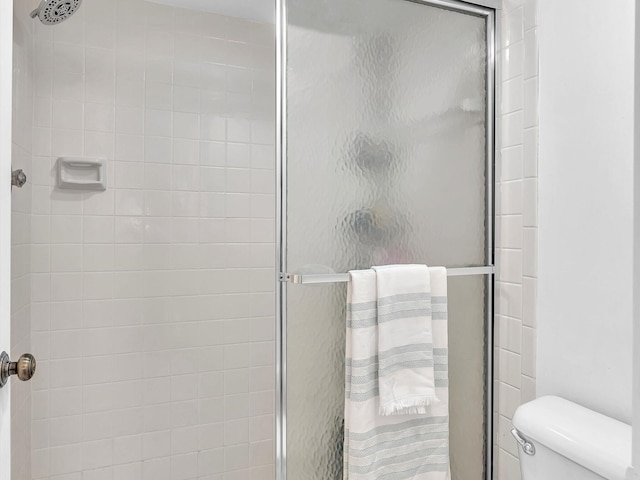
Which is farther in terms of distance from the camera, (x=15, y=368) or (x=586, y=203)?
(x=586, y=203)

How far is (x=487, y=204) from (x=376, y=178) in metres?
0.39

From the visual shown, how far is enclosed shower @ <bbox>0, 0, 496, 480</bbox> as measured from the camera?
1.22m

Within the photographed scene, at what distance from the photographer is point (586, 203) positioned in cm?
114

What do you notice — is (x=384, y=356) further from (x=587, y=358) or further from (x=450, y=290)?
(x=587, y=358)

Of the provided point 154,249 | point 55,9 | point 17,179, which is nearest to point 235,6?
point 55,9

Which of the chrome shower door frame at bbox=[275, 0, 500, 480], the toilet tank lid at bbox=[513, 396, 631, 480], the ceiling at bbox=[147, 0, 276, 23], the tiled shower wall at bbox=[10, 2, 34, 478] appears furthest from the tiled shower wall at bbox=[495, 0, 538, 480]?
the tiled shower wall at bbox=[10, 2, 34, 478]

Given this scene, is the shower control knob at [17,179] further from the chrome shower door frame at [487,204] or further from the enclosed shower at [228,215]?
the chrome shower door frame at [487,204]

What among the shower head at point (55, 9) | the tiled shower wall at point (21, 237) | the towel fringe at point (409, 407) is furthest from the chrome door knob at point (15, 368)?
the shower head at point (55, 9)

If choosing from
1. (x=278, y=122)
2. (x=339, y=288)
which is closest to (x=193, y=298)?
(x=339, y=288)

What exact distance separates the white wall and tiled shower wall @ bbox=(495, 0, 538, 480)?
0.04m

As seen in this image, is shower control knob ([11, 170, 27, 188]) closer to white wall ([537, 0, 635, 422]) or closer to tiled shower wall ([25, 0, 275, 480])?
tiled shower wall ([25, 0, 275, 480])

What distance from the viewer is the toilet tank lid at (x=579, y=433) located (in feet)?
2.90

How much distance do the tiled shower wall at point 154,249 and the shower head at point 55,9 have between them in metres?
0.44

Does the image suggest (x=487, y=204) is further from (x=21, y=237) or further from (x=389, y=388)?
(x=21, y=237)
